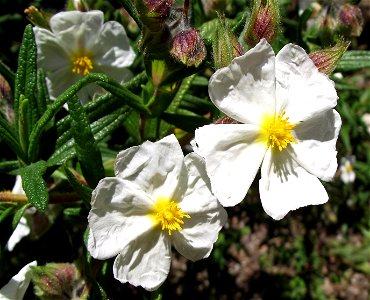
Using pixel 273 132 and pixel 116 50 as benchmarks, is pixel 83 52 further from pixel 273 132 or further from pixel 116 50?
pixel 273 132

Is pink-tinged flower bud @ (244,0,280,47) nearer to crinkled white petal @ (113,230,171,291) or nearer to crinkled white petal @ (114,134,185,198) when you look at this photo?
crinkled white petal @ (114,134,185,198)

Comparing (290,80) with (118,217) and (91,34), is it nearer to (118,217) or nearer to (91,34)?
(118,217)

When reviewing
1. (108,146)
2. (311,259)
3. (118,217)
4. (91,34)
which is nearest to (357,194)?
(311,259)

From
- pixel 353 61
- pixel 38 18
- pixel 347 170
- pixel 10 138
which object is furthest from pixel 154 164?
pixel 347 170

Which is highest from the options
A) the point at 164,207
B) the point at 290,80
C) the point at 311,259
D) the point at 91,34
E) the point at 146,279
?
the point at 290,80

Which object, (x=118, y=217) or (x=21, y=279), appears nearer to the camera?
(x=118, y=217)

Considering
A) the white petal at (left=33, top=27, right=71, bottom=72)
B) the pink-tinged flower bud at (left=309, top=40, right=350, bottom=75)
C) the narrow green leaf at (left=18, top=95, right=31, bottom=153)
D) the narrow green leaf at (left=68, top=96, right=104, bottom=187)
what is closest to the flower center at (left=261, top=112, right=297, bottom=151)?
the pink-tinged flower bud at (left=309, top=40, right=350, bottom=75)
